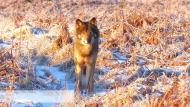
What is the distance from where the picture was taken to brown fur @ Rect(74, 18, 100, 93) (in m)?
8.71

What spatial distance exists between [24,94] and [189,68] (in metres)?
3.19

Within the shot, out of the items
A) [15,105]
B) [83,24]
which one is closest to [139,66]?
[83,24]

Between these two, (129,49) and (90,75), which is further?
(129,49)

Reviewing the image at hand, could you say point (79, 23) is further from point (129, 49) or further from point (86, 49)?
point (129, 49)

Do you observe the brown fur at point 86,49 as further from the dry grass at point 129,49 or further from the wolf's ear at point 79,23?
the dry grass at point 129,49

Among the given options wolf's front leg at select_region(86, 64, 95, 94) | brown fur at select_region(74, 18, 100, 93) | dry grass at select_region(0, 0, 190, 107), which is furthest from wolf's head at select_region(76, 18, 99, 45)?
dry grass at select_region(0, 0, 190, 107)

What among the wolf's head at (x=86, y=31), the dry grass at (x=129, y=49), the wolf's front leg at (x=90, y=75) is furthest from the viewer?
the wolf's front leg at (x=90, y=75)

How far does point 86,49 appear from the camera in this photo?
888cm

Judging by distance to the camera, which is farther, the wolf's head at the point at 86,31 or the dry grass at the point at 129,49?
the wolf's head at the point at 86,31

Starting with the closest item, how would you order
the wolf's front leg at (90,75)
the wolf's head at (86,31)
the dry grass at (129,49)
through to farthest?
the dry grass at (129,49) < the wolf's head at (86,31) < the wolf's front leg at (90,75)

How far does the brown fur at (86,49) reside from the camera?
8711mm

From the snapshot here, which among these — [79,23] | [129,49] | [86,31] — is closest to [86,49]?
[86,31]

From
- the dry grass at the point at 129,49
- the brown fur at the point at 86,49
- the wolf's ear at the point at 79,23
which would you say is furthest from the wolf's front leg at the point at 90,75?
the wolf's ear at the point at 79,23

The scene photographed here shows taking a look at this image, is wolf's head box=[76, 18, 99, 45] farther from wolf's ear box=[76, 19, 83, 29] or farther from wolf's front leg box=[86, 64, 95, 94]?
wolf's front leg box=[86, 64, 95, 94]
